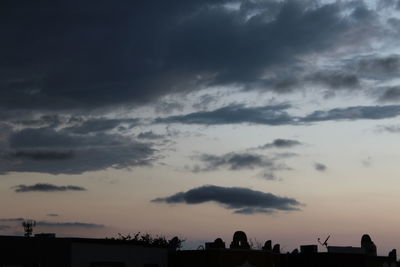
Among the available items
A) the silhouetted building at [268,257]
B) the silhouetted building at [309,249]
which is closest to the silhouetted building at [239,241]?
the silhouetted building at [268,257]

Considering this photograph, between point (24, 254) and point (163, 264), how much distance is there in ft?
44.8

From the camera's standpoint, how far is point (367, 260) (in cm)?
6175

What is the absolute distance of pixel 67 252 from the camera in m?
45.6

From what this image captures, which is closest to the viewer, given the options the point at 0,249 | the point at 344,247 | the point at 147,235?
the point at 0,249

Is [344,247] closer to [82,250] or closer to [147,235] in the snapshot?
[82,250]

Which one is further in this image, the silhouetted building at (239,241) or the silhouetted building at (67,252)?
the silhouetted building at (239,241)

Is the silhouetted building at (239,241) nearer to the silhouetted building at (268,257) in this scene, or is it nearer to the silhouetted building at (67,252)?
the silhouetted building at (268,257)

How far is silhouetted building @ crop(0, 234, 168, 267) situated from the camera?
43594 millimetres

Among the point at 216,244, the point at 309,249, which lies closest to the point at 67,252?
the point at 216,244

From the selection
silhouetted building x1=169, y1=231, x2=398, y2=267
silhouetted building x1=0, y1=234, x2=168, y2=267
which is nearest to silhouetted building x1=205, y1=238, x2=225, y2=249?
silhouetted building x1=169, y1=231, x2=398, y2=267

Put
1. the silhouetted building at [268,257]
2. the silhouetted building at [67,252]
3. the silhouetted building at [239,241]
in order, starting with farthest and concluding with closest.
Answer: the silhouetted building at [239,241]
the silhouetted building at [268,257]
the silhouetted building at [67,252]

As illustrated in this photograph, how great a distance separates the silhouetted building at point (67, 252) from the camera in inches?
1716

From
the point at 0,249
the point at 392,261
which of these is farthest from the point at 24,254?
the point at 392,261

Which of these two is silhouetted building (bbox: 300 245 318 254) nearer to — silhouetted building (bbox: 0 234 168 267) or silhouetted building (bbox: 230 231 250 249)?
silhouetted building (bbox: 230 231 250 249)
